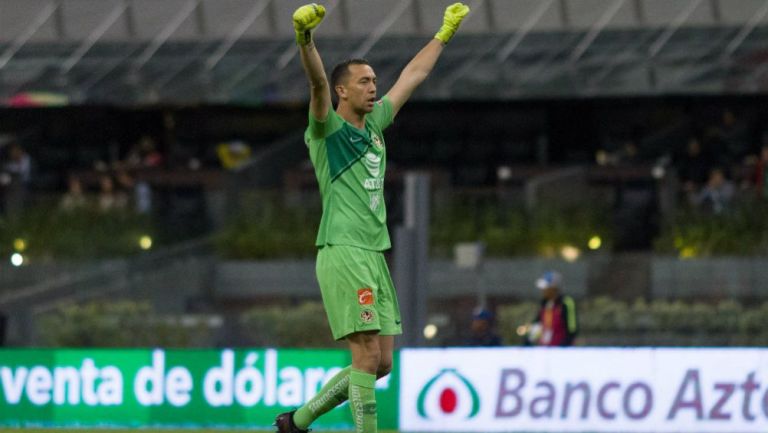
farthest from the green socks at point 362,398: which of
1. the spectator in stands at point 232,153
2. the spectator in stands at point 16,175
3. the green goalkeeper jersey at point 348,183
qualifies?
the spectator in stands at point 232,153

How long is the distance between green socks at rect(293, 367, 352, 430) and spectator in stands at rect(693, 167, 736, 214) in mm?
13035

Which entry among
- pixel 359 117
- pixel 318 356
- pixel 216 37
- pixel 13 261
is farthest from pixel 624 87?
pixel 359 117

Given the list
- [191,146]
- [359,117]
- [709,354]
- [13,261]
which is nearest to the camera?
[359,117]

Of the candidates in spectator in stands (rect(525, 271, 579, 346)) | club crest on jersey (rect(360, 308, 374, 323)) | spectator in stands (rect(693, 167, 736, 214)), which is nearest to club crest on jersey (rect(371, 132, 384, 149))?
club crest on jersey (rect(360, 308, 374, 323))

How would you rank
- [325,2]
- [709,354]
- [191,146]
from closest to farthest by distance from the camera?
1. [709,354]
2. [325,2]
3. [191,146]

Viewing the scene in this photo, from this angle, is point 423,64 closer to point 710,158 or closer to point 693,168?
point 693,168

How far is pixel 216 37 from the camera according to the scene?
988 inches

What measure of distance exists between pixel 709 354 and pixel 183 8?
13.5 meters

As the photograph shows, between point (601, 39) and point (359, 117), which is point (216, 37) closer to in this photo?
point (601, 39)

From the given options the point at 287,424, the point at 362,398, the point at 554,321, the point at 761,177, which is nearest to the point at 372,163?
the point at 362,398

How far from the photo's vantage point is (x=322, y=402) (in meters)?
8.83

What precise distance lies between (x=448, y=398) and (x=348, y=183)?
5565 millimetres

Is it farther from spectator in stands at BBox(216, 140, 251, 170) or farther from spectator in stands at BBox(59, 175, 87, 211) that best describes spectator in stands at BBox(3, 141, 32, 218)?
spectator in stands at BBox(216, 140, 251, 170)

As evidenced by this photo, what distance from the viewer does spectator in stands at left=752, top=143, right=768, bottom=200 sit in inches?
839
